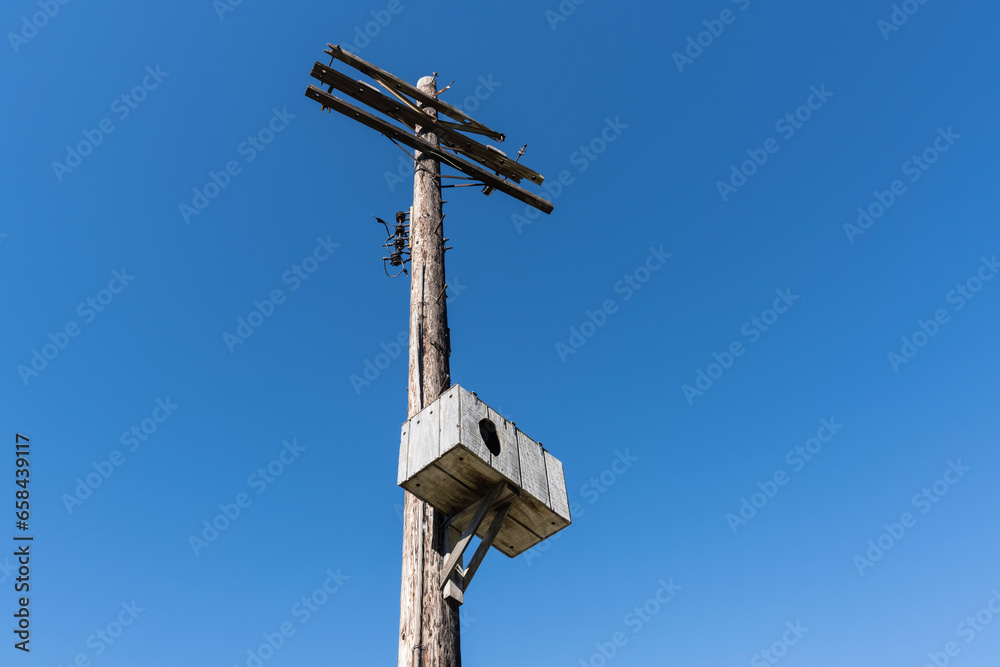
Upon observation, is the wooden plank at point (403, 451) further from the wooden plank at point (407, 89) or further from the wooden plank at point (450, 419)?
the wooden plank at point (407, 89)

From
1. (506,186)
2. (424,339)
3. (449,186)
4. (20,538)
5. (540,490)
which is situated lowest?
(20,538)

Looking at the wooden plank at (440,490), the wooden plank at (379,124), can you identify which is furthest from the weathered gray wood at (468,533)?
the wooden plank at (379,124)

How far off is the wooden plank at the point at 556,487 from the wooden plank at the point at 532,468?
47mm

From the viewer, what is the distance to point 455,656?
3.56 m

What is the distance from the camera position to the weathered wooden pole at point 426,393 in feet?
11.7

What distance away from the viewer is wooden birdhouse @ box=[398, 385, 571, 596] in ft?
12.7

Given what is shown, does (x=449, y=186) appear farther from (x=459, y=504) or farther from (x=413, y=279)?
(x=459, y=504)

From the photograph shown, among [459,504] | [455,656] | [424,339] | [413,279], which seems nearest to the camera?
[455,656]

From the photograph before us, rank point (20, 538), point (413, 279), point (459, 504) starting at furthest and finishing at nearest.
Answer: point (20, 538), point (413, 279), point (459, 504)

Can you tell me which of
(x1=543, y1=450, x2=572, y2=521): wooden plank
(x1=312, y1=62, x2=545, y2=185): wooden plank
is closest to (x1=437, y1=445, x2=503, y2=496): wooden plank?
(x1=543, y1=450, x2=572, y2=521): wooden plank

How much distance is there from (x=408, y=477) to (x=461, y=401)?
1.69 ft

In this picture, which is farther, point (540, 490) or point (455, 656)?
point (540, 490)

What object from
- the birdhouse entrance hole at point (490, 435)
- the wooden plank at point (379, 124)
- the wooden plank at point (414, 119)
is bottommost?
the birdhouse entrance hole at point (490, 435)

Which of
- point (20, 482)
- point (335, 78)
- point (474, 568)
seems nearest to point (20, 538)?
point (20, 482)
